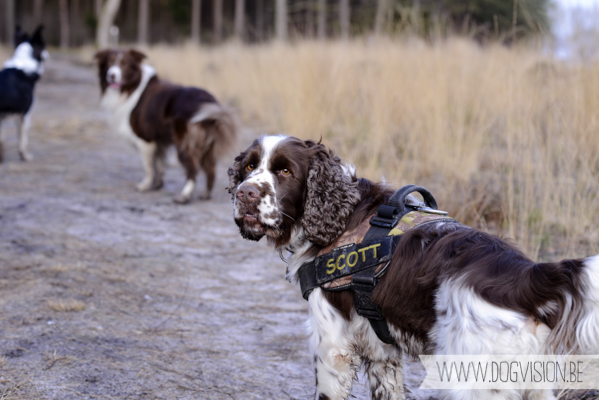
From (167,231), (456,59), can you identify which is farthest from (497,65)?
(167,231)

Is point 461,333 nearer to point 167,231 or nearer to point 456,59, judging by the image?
point 167,231

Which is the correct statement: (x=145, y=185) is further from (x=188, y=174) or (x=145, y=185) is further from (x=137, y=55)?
(x=137, y=55)

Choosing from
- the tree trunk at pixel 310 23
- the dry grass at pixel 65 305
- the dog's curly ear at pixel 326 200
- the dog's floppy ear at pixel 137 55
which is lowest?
the dry grass at pixel 65 305

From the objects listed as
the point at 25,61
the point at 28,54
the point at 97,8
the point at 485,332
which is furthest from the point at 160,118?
the point at 97,8

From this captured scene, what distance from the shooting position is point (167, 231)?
4824 millimetres

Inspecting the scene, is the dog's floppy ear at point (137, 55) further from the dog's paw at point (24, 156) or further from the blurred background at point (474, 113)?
the dog's paw at point (24, 156)

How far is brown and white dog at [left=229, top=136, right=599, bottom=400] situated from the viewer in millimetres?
1533

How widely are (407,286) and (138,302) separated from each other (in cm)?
208

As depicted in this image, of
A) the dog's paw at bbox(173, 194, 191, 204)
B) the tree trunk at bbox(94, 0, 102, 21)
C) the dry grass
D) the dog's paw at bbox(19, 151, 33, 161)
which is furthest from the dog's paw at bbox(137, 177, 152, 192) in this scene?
the tree trunk at bbox(94, 0, 102, 21)

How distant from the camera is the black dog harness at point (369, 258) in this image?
195 centimetres

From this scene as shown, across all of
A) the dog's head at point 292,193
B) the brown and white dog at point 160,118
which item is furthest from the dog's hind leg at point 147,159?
the dog's head at point 292,193

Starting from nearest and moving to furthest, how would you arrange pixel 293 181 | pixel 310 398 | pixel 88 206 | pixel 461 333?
pixel 461 333, pixel 293 181, pixel 310 398, pixel 88 206

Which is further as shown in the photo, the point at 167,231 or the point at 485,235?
the point at 167,231

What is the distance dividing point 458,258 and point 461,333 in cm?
26
